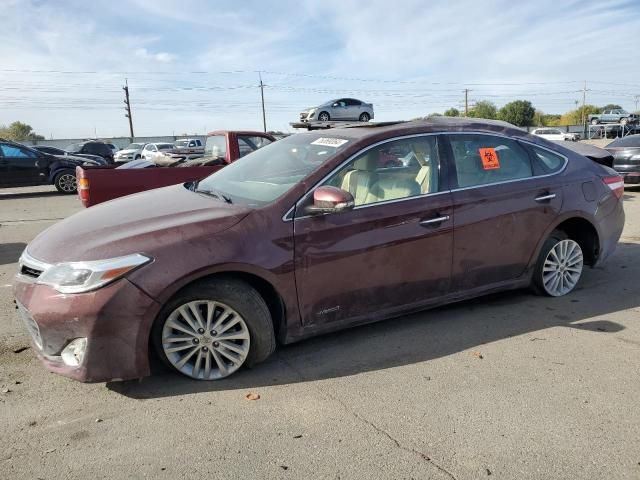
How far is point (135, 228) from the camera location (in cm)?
327

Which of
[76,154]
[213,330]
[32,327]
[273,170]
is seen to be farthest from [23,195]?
[213,330]

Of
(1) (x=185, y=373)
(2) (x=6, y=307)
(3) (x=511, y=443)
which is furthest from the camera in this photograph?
(2) (x=6, y=307)

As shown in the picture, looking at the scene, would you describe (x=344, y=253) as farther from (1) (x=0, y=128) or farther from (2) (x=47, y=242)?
(1) (x=0, y=128)

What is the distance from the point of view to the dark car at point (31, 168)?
14.7m

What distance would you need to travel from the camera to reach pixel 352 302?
3664 mm

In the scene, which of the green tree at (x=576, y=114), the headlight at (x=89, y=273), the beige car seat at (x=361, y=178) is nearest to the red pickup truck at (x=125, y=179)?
the beige car seat at (x=361, y=178)

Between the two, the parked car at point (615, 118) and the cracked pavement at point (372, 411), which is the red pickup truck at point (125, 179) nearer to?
the cracked pavement at point (372, 411)

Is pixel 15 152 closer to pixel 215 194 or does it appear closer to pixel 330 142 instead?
pixel 215 194

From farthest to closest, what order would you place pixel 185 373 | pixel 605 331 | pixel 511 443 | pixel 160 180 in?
pixel 160 180
pixel 605 331
pixel 185 373
pixel 511 443

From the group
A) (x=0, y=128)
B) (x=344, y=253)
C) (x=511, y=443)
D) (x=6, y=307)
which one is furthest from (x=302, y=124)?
(x=0, y=128)

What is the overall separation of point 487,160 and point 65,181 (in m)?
14.3

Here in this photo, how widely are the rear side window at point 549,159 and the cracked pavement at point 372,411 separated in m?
1.33

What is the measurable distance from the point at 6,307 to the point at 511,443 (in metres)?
4.45

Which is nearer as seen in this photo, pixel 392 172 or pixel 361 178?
pixel 361 178
